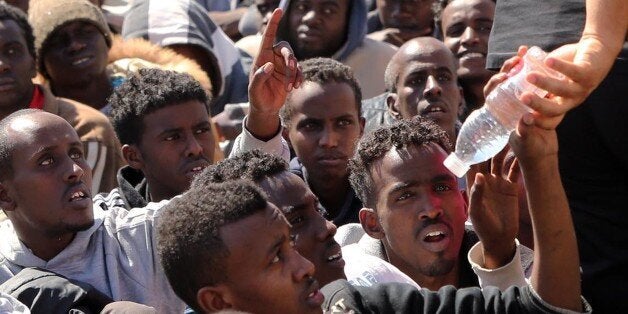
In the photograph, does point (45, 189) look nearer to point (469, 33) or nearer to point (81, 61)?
point (81, 61)

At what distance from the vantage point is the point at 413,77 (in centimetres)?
601

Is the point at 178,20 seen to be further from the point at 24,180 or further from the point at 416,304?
the point at 416,304

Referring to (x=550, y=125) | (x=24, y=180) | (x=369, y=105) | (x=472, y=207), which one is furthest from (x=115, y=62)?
(x=550, y=125)

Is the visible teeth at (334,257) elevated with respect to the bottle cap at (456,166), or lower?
lower

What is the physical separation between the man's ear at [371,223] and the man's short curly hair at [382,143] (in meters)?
0.03

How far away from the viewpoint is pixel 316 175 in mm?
5250

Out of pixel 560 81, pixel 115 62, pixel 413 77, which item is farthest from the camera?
pixel 115 62

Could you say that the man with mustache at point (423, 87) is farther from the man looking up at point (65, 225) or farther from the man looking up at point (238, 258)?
the man looking up at point (238, 258)

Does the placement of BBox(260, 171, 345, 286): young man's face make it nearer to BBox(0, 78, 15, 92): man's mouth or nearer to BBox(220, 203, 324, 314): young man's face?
BBox(220, 203, 324, 314): young man's face

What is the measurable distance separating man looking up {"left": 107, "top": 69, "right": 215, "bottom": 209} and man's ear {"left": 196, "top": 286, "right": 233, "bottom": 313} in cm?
167

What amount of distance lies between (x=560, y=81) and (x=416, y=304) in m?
0.66

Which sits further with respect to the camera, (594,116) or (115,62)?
(115,62)

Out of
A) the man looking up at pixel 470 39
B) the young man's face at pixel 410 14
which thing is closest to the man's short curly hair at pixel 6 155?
the man looking up at pixel 470 39

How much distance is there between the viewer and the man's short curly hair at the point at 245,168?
3887 mm
